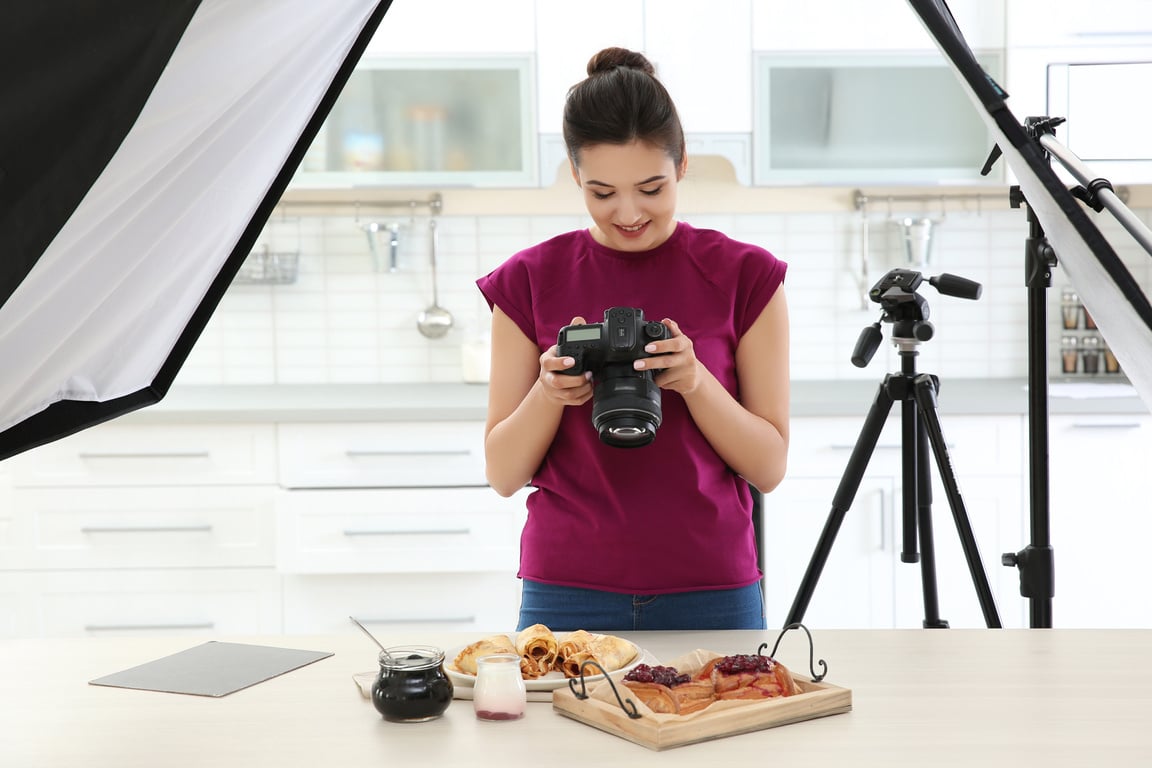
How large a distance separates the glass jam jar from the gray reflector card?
21 cm

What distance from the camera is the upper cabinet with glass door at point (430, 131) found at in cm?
319

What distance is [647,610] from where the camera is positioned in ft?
4.73

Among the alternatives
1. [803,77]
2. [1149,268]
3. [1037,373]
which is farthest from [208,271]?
[1149,268]

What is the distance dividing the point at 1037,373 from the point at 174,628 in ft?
7.42

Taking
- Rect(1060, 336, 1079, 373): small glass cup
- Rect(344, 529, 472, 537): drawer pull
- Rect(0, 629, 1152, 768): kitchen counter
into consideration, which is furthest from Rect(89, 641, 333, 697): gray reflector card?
Rect(1060, 336, 1079, 373): small glass cup

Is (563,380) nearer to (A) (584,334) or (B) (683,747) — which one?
(A) (584,334)

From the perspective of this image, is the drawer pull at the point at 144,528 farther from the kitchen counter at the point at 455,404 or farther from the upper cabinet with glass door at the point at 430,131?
the upper cabinet with glass door at the point at 430,131

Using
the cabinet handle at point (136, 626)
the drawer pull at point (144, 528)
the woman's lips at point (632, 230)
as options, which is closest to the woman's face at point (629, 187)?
the woman's lips at point (632, 230)

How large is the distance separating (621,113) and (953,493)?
1.04 metres

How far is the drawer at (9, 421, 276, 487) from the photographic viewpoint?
296cm

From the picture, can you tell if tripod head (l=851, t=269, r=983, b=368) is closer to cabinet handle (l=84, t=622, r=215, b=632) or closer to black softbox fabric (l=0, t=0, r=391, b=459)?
black softbox fabric (l=0, t=0, r=391, b=459)

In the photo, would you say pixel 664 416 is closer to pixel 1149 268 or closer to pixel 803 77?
pixel 803 77

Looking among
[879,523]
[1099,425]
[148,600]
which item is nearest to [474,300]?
[148,600]

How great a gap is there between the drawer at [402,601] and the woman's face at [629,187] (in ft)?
5.53
